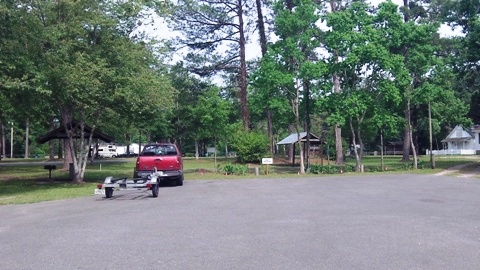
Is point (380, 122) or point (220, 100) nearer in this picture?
point (380, 122)

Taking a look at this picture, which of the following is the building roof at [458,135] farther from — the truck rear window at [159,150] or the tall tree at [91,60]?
the truck rear window at [159,150]

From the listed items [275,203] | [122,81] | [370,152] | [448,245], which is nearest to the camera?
[448,245]

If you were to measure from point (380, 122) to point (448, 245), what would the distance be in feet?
86.9

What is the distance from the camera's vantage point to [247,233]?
9.93 m

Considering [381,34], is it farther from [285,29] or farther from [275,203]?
[275,203]

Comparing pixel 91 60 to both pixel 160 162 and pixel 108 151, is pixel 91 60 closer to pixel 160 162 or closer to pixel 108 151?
pixel 160 162

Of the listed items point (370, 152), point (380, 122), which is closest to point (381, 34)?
point (380, 122)

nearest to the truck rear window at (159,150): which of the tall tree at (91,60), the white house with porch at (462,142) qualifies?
the tall tree at (91,60)

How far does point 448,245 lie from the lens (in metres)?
8.62

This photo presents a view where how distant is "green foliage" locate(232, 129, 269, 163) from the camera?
44.6m

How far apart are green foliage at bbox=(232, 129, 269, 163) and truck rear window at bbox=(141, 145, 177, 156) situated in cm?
2195

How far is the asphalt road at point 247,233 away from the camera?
760cm

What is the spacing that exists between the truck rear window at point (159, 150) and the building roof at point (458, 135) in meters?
69.8

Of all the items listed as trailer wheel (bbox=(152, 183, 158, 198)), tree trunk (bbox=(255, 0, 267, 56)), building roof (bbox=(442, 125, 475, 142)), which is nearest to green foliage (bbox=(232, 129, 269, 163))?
tree trunk (bbox=(255, 0, 267, 56))
